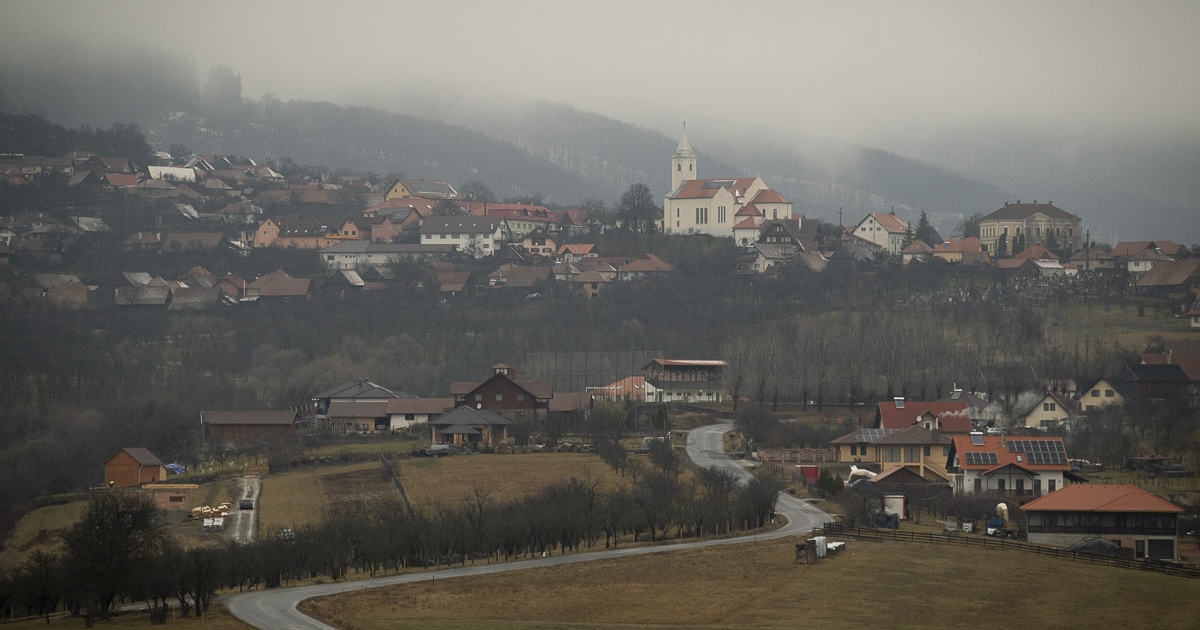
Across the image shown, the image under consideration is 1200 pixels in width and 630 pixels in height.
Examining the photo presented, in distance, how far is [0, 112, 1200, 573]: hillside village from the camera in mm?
71875

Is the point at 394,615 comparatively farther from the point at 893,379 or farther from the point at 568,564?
the point at 893,379

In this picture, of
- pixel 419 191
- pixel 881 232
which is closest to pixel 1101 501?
pixel 881 232

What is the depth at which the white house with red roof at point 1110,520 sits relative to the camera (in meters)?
50.9

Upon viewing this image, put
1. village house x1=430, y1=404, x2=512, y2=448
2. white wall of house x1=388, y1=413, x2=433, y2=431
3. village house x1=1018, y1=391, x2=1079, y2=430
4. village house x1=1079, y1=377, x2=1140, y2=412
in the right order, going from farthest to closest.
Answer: white wall of house x1=388, y1=413, x2=433, y2=431 → village house x1=1079, y1=377, x2=1140, y2=412 → village house x1=1018, y1=391, x2=1079, y2=430 → village house x1=430, y1=404, x2=512, y2=448

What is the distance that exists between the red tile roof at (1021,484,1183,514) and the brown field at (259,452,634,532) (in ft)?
58.4

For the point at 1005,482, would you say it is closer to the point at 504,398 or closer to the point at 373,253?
the point at 504,398

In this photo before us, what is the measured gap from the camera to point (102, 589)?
43.4 metres

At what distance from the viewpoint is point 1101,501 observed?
51.8 meters

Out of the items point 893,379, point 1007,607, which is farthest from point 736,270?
point 1007,607

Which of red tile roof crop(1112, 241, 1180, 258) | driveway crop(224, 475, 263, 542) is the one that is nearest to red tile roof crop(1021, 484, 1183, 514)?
driveway crop(224, 475, 263, 542)

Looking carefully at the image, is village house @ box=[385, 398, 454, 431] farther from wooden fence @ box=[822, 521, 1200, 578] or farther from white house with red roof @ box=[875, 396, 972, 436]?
wooden fence @ box=[822, 521, 1200, 578]

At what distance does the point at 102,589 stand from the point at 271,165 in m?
148

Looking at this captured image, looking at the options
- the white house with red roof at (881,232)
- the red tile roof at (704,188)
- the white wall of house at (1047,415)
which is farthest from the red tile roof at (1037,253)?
the white wall of house at (1047,415)

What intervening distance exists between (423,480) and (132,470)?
15.9 m
